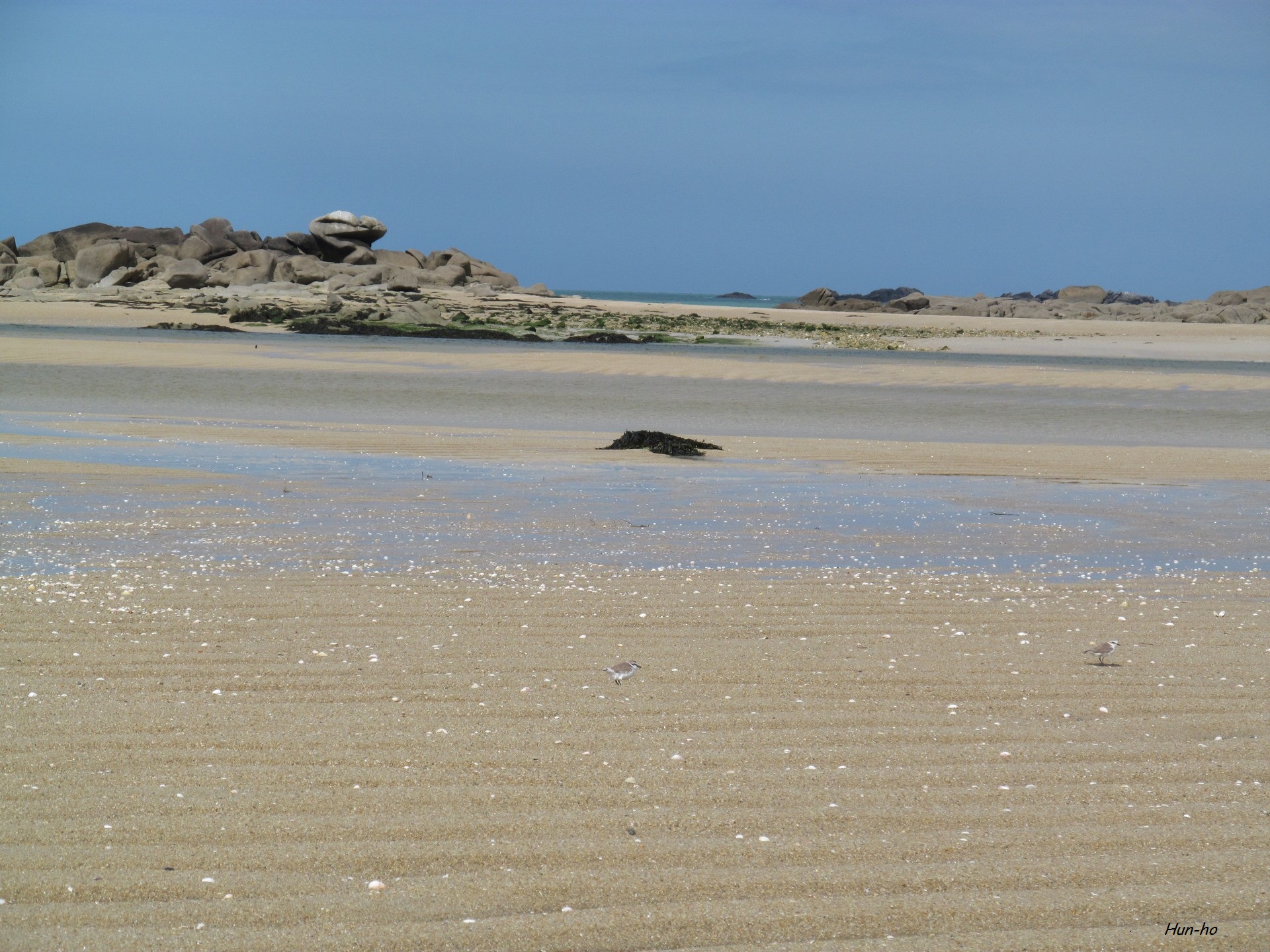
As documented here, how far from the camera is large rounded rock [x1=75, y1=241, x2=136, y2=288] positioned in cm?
5550

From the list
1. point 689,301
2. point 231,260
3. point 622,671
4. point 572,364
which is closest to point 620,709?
point 622,671

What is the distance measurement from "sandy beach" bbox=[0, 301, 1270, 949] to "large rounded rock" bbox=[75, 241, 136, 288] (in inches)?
1858

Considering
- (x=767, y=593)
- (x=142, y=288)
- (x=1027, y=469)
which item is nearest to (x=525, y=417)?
(x=1027, y=469)

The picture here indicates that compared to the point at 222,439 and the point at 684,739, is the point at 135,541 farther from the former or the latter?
the point at 222,439

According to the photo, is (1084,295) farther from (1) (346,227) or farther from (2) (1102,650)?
(2) (1102,650)

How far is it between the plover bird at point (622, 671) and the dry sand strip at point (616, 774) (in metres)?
0.05

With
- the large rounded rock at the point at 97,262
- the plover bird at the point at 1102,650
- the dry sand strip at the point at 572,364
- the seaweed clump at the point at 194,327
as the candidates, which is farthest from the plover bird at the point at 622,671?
the large rounded rock at the point at 97,262

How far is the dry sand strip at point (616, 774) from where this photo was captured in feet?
11.4

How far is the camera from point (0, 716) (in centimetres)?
479

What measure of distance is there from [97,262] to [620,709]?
188 ft

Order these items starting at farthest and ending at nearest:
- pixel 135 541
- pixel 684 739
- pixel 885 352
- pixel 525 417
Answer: pixel 885 352 → pixel 525 417 → pixel 135 541 → pixel 684 739

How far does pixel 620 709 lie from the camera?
16.6 ft

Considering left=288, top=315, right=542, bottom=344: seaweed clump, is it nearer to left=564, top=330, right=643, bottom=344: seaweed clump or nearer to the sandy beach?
left=564, top=330, right=643, bottom=344: seaweed clump

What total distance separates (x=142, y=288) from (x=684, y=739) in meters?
52.8
